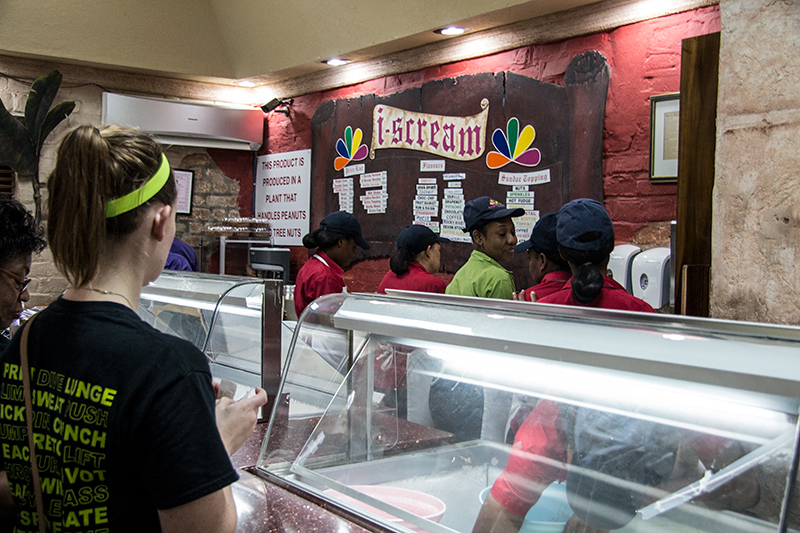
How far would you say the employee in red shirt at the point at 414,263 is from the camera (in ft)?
11.6

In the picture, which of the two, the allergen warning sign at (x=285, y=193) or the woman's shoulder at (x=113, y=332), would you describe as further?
the allergen warning sign at (x=285, y=193)

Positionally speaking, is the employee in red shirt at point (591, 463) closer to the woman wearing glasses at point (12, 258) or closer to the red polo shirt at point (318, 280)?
the woman wearing glasses at point (12, 258)

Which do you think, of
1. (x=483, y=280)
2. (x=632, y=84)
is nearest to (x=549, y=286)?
(x=483, y=280)

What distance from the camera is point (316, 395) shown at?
178 centimetres

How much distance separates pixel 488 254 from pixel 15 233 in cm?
210

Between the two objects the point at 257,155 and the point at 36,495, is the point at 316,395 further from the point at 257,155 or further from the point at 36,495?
the point at 257,155

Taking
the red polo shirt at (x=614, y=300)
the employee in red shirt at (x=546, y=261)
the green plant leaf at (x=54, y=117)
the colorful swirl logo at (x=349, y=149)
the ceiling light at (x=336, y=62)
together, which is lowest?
the red polo shirt at (x=614, y=300)

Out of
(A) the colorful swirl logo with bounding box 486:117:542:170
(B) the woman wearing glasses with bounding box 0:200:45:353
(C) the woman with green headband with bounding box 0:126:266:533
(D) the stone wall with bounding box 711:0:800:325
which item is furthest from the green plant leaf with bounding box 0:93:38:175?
(D) the stone wall with bounding box 711:0:800:325

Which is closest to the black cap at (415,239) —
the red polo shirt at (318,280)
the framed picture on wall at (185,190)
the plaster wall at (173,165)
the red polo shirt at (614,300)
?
the red polo shirt at (318,280)

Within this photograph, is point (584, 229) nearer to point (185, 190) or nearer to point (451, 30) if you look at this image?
point (451, 30)

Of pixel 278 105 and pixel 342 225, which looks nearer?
pixel 342 225

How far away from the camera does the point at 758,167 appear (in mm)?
1810

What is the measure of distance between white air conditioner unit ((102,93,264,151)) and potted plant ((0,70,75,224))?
16.9 inches

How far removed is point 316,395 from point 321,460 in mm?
177
